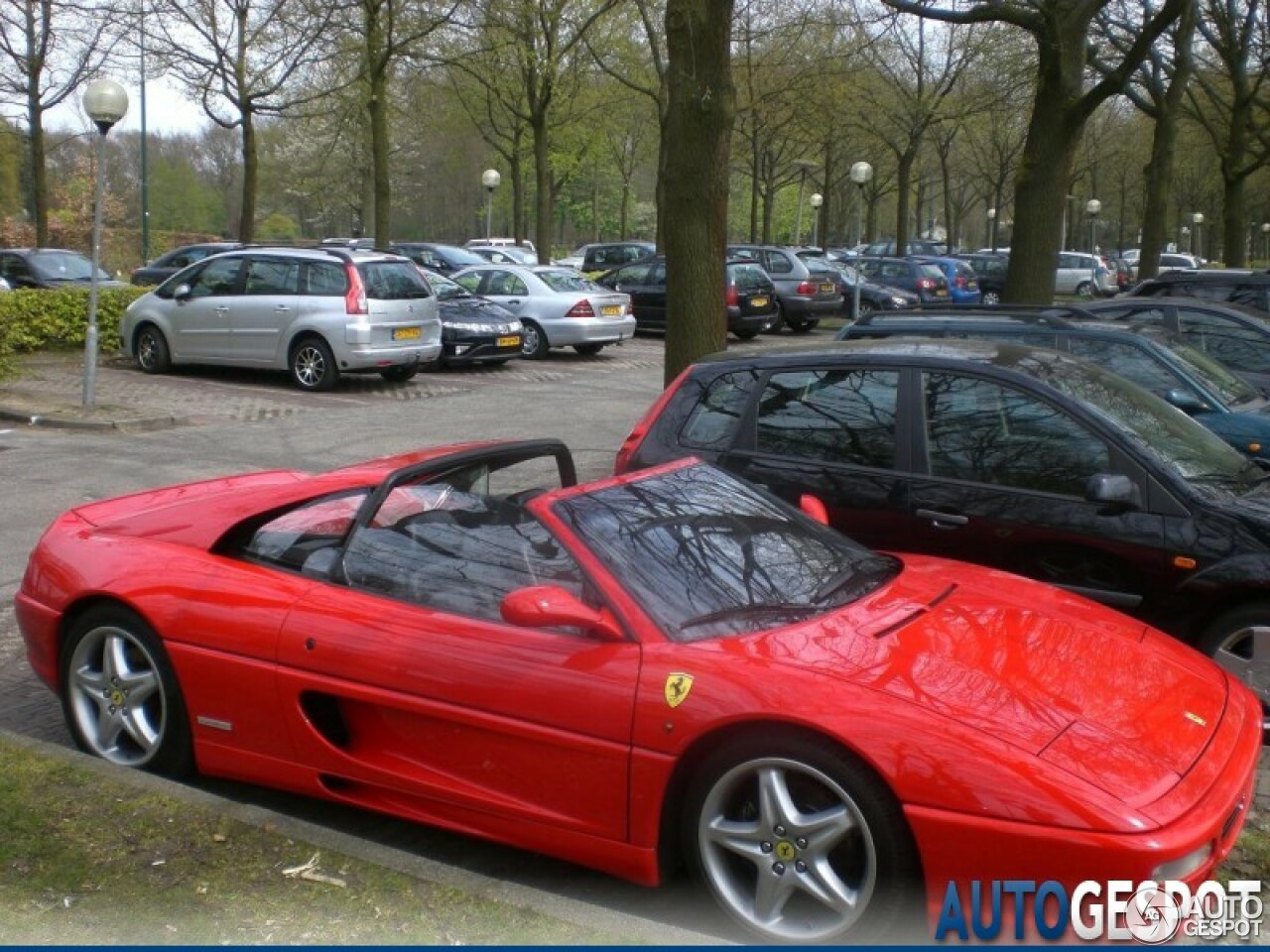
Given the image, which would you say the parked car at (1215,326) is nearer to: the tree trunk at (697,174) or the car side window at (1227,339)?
the car side window at (1227,339)

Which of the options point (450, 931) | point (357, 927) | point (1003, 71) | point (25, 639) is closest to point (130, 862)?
point (357, 927)

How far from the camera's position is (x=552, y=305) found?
20797 millimetres

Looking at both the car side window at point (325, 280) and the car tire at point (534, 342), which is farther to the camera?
the car tire at point (534, 342)

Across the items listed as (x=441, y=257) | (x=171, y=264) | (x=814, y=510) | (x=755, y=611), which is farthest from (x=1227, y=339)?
(x=171, y=264)

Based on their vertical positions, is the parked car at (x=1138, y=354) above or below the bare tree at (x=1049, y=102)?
below

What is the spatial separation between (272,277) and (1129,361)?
10.8 metres

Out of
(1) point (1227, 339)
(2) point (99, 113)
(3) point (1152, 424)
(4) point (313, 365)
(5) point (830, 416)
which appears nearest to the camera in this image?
(3) point (1152, 424)

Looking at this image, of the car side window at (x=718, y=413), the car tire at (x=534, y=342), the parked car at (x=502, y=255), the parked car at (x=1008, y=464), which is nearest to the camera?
the parked car at (x=1008, y=464)

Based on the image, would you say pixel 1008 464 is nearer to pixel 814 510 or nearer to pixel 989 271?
pixel 814 510

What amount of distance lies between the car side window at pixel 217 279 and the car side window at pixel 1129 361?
36.4 feet

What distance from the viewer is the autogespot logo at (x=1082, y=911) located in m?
3.05

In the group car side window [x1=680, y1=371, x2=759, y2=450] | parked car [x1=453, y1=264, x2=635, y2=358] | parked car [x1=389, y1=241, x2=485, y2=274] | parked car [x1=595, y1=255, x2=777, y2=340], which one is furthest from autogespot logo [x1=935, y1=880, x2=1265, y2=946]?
parked car [x1=389, y1=241, x2=485, y2=274]

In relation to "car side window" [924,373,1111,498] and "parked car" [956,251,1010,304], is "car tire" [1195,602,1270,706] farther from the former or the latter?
"parked car" [956,251,1010,304]

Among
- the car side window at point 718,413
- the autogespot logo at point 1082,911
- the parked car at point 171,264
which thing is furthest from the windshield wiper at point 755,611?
the parked car at point 171,264
